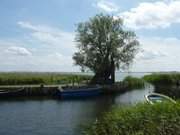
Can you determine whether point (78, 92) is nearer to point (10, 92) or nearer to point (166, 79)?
point (10, 92)

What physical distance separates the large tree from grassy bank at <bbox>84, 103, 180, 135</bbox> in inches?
1786

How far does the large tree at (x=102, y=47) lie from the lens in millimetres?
59750

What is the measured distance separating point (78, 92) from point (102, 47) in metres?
13.2

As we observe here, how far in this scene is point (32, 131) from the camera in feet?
73.5

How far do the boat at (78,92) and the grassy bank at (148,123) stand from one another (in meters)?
33.5

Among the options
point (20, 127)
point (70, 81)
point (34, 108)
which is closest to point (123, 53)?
point (70, 81)

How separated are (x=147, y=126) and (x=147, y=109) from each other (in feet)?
9.45

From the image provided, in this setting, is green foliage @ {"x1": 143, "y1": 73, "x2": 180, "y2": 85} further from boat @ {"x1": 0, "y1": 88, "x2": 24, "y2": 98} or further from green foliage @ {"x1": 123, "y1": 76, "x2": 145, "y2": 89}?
boat @ {"x1": 0, "y1": 88, "x2": 24, "y2": 98}

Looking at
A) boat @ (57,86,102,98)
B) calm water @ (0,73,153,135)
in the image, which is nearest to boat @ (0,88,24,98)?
boat @ (57,86,102,98)

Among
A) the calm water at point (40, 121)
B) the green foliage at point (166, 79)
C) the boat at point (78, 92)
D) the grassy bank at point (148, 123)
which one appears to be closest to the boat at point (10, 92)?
the boat at point (78, 92)

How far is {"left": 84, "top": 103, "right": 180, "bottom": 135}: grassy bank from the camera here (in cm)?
1040

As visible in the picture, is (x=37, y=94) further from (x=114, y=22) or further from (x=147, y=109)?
(x=147, y=109)

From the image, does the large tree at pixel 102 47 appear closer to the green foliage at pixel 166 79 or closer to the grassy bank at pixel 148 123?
the green foliage at pixel 166 79

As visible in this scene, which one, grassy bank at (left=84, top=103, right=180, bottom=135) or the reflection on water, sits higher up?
grassy bank at (left=84, top=103, right=180, bottom=135)
